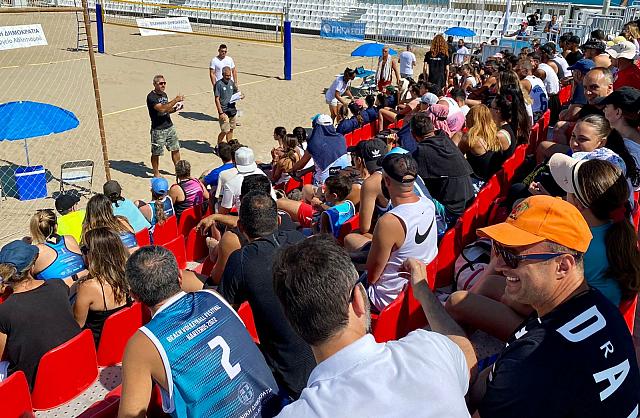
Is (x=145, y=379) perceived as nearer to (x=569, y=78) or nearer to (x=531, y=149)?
(x=531, y=149)

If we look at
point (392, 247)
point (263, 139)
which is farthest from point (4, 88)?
point (392, 247)

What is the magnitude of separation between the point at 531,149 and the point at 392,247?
4931 mm

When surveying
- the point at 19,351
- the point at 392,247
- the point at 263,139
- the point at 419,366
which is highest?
the point at 419,366

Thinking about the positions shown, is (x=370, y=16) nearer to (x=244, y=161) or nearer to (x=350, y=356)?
(x=244, y=161)

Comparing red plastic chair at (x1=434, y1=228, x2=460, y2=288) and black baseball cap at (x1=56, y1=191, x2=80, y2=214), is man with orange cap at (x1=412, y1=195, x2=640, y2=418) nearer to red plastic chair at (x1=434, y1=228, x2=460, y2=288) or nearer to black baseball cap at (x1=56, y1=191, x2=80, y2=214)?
red plastic chair at (x1=434, y1=228, x2=460, y2=288)

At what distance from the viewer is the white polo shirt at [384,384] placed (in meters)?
1.57

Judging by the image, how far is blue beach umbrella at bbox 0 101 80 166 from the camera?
8.69 m

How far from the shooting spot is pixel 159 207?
6.56 metres

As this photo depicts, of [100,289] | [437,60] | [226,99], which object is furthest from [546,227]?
[437,60]

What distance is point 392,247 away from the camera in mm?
3732

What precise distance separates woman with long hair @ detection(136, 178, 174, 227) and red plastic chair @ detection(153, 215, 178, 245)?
0.17 meters

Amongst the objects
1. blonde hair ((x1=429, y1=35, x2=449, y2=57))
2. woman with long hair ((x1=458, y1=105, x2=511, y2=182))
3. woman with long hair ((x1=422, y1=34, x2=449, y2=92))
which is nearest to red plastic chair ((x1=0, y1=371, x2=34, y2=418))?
woman with long hair ((x1=458, y1=105, x2=511, y2=182))

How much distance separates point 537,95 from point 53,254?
713 cm

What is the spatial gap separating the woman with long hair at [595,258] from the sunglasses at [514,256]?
28.3 inches
